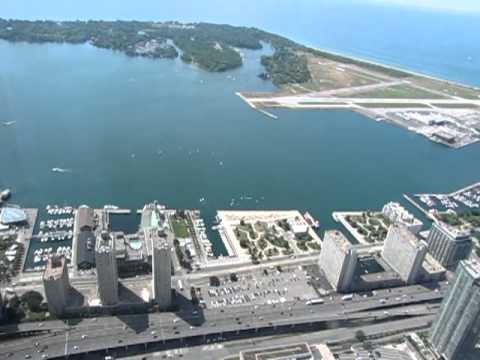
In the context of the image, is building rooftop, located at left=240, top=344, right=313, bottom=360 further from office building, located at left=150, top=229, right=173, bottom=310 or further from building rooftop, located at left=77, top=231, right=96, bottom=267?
building rooftop, located at left=77, top=231, right=96, bottom=267

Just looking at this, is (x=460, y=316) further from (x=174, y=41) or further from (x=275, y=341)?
(x=174, y=41)

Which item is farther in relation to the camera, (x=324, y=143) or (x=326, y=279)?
(x=324, y=143)

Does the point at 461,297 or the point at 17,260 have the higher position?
the point at 461,297

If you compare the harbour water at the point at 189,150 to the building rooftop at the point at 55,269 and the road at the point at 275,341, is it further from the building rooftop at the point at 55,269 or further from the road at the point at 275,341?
the building rooftop at the point at 55,269

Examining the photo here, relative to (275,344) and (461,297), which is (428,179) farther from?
(275,344)

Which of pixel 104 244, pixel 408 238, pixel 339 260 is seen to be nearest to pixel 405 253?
pixel 408 238

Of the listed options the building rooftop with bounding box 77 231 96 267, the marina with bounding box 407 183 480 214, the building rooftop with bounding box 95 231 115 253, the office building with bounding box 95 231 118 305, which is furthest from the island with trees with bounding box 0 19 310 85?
the office building with bounding box 95 231 118 305

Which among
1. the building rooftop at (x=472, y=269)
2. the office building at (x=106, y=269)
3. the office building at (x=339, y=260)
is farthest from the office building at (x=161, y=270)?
the building rooftop at (x=472, y=269)

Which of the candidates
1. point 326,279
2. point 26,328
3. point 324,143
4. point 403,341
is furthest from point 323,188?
point 26,328
